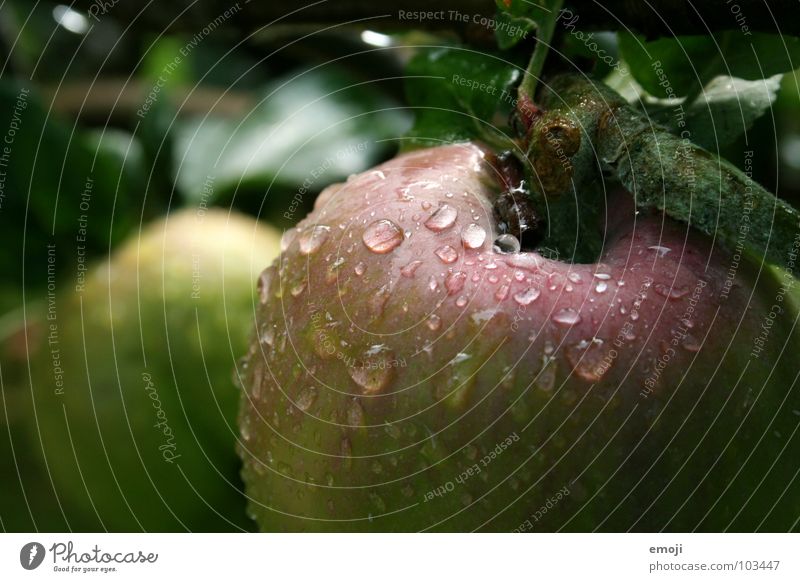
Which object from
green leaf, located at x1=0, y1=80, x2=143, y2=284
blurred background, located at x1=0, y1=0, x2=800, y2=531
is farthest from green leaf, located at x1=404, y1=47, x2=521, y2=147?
green leaf, located at x1=0, y1=80, x2=143, y2=284

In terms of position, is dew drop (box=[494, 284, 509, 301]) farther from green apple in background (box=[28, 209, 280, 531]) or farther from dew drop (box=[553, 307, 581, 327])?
green apple in background (box=[28, 209, 280, 531])

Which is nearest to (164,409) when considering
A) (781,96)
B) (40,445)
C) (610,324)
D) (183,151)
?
(40,445)

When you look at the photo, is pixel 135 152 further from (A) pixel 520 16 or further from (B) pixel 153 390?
(A) pixel 520 16

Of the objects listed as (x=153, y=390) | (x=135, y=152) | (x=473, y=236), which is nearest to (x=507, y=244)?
(x=473, y=236)

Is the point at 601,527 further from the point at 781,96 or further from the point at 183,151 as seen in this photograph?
the point at 183,151

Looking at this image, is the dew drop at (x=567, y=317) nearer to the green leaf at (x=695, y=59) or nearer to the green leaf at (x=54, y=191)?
the green leaf at (x=695, y=59)

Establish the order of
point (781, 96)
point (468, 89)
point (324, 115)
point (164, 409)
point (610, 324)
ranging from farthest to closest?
point (324, 115) < point (781, 96) < point (164, 409) < point (468, 89) < point (610, 324)
